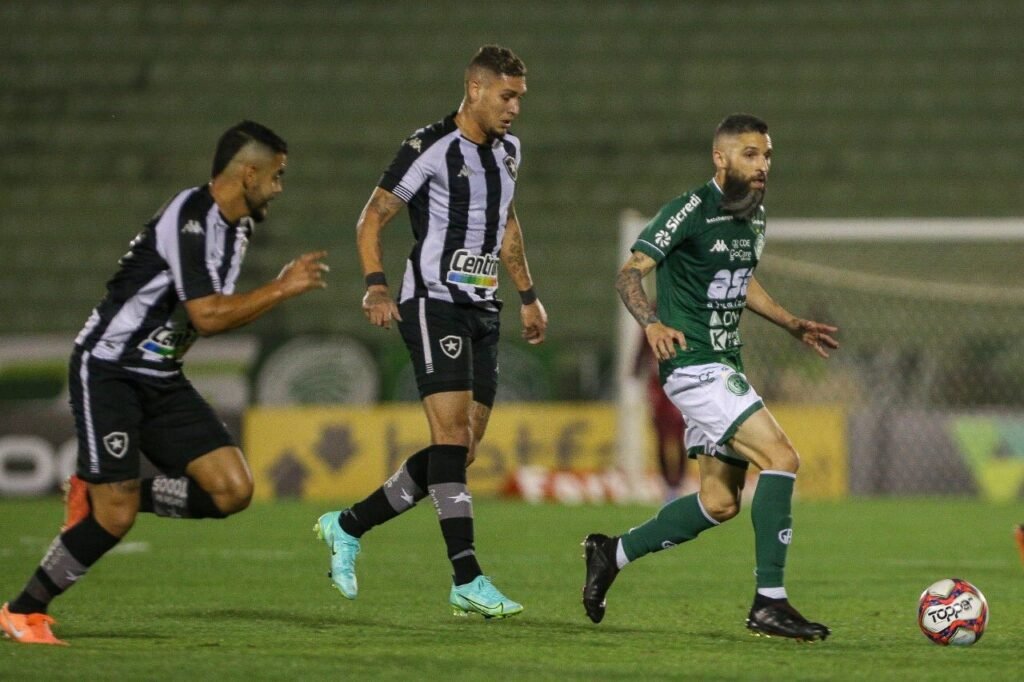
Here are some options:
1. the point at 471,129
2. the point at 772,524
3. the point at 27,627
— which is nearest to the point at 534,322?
the point at 471,129

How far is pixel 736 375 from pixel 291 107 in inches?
568

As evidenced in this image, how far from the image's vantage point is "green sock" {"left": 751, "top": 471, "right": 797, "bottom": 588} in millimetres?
5668

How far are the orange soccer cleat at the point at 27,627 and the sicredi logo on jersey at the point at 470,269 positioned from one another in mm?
1901

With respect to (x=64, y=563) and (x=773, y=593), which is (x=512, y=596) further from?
(x=64, y=563)

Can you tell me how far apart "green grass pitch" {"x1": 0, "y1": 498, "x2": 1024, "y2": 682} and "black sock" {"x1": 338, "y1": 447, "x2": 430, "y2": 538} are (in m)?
0.33

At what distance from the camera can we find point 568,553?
369 inches

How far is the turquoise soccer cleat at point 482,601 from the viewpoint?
5996 millimetres

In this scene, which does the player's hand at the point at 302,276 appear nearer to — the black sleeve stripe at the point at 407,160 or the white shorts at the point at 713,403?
the black sleeve stripe at the point at 407,160

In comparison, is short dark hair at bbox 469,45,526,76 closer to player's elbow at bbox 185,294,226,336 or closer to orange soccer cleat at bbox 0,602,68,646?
player's elbow at bbox 185,294,226,336

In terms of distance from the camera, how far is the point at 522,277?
6.78 meters

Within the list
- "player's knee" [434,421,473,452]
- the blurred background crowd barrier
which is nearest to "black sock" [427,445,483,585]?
"player's knee" [434,421,473,452]

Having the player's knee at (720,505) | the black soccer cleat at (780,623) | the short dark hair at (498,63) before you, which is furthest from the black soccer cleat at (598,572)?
the short dark hair at (498,63)

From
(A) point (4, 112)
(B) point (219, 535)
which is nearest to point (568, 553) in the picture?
(B) point (219, 535)

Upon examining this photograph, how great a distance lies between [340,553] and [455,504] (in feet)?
1.77
